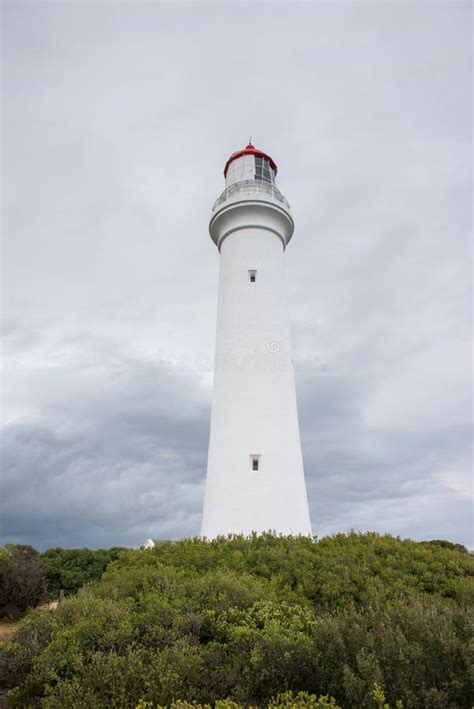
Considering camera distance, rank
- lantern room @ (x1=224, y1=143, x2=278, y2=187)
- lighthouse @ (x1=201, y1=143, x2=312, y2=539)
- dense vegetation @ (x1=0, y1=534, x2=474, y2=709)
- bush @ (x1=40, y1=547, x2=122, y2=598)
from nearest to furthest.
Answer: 1. dense vegetation @ (x1=0, y1=534, x2=474, y2=709)
2. lighthouse @ (x1=201, y1=143, x2=312, y2=539)
3. bush @ (x1=40, y1=547, x2=122, y2=598)
4. lantern room @ (x1=224, y1=143, x2=278, y2=187)

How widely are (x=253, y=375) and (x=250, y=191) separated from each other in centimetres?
667

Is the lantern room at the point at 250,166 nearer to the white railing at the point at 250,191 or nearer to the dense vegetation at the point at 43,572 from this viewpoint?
the white railing at the point at 250,191

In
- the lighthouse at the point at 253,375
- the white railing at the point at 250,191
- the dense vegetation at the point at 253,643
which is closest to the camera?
the dense vegetation at the point at 253,643

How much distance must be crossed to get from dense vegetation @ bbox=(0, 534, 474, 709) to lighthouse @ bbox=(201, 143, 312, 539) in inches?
210

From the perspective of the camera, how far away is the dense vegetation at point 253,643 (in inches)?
164

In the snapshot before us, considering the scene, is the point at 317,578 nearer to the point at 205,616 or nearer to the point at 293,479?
the point at 205,616

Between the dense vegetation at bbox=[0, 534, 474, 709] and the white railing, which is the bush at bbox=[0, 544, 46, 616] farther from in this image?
the white railing

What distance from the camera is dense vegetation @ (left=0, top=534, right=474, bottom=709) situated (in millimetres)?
4164

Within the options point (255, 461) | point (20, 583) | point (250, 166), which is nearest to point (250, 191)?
point (250, 166)

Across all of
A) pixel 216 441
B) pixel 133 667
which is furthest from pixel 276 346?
pixel 133 667

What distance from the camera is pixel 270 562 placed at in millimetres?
9094

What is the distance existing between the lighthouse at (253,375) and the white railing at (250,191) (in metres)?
0.04

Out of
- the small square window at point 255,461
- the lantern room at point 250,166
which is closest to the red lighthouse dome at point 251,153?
the lantern room at point 250,166

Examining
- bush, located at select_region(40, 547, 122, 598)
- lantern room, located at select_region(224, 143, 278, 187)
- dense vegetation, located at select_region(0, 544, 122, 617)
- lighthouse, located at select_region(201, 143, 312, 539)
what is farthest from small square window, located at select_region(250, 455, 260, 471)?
lantern room, located at select_region(224, 143, 278, 187)
